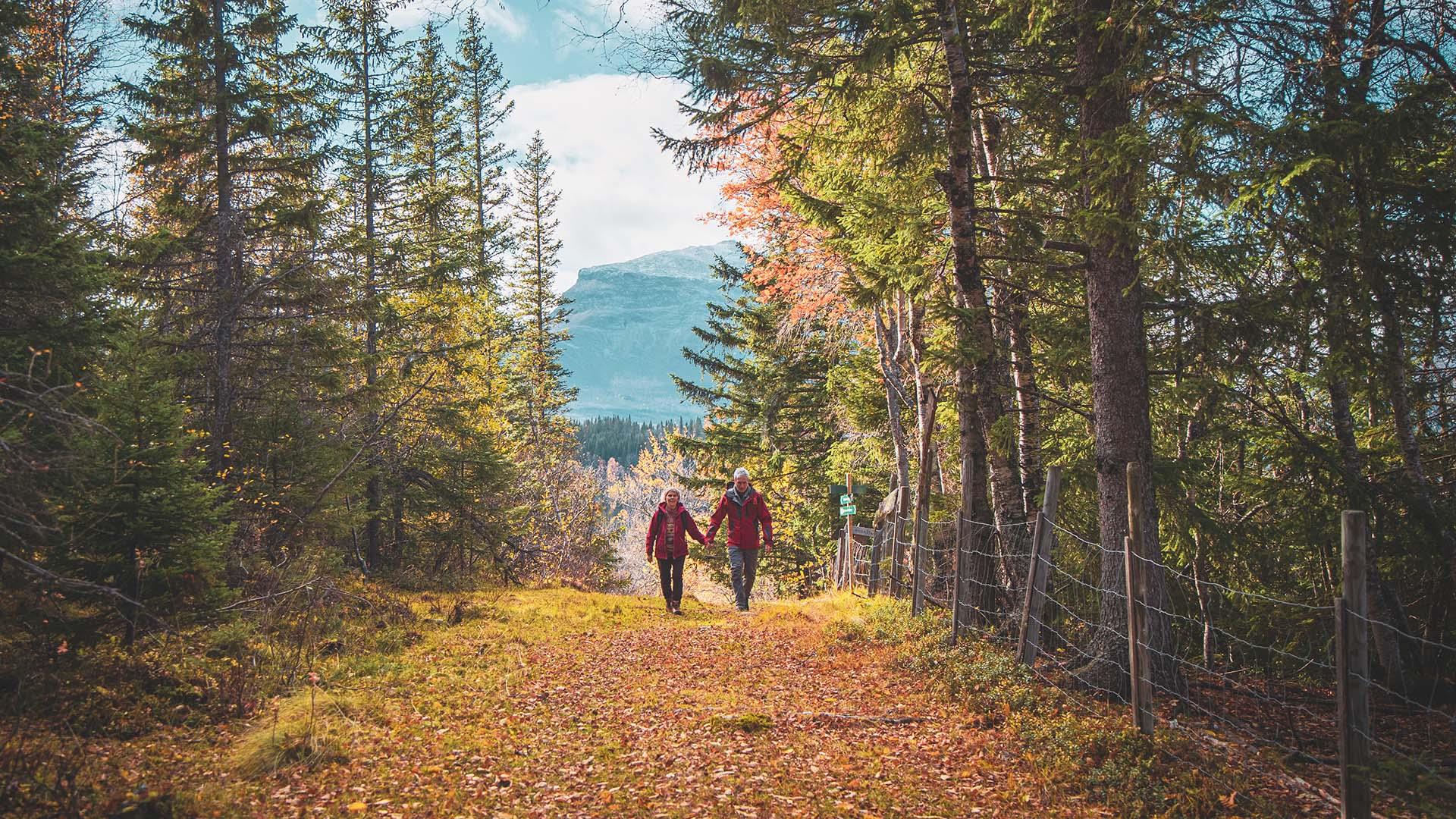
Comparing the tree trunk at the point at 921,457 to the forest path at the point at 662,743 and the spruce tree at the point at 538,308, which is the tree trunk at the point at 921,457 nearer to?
the forest path at the point at 662,743

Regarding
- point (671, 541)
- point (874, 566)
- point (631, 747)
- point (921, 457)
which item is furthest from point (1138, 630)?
point (671, 541)

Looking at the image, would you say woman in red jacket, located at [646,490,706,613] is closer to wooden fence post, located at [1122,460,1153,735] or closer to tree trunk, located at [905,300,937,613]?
tree trunk, located at [905,300,937,613]

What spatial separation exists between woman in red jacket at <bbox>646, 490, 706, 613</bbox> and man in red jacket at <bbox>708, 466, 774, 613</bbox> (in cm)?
49

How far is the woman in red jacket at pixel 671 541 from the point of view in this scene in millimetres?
12656

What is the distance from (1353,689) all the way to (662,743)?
432cm

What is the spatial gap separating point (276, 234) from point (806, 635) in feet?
33.2

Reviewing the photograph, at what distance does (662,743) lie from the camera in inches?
228

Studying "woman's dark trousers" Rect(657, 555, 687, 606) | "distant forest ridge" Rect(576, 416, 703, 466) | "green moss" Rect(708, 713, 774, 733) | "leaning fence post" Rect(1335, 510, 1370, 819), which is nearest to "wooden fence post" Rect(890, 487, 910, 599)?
"woman's dark trousers" Rect(657, 555, 687, 606)

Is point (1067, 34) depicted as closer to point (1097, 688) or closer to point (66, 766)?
point (1097, 688)

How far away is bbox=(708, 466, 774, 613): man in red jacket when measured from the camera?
41.9 ft

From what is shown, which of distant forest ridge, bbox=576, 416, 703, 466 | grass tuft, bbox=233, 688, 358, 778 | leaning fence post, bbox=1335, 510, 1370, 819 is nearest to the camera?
leaning fence post, bbox=1335, 510, 1370, 819

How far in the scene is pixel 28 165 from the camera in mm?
6609

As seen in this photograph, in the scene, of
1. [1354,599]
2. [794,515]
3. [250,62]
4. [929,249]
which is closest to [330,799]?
[1354,599]

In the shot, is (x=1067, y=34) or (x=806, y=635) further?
(x=806, y=635)
